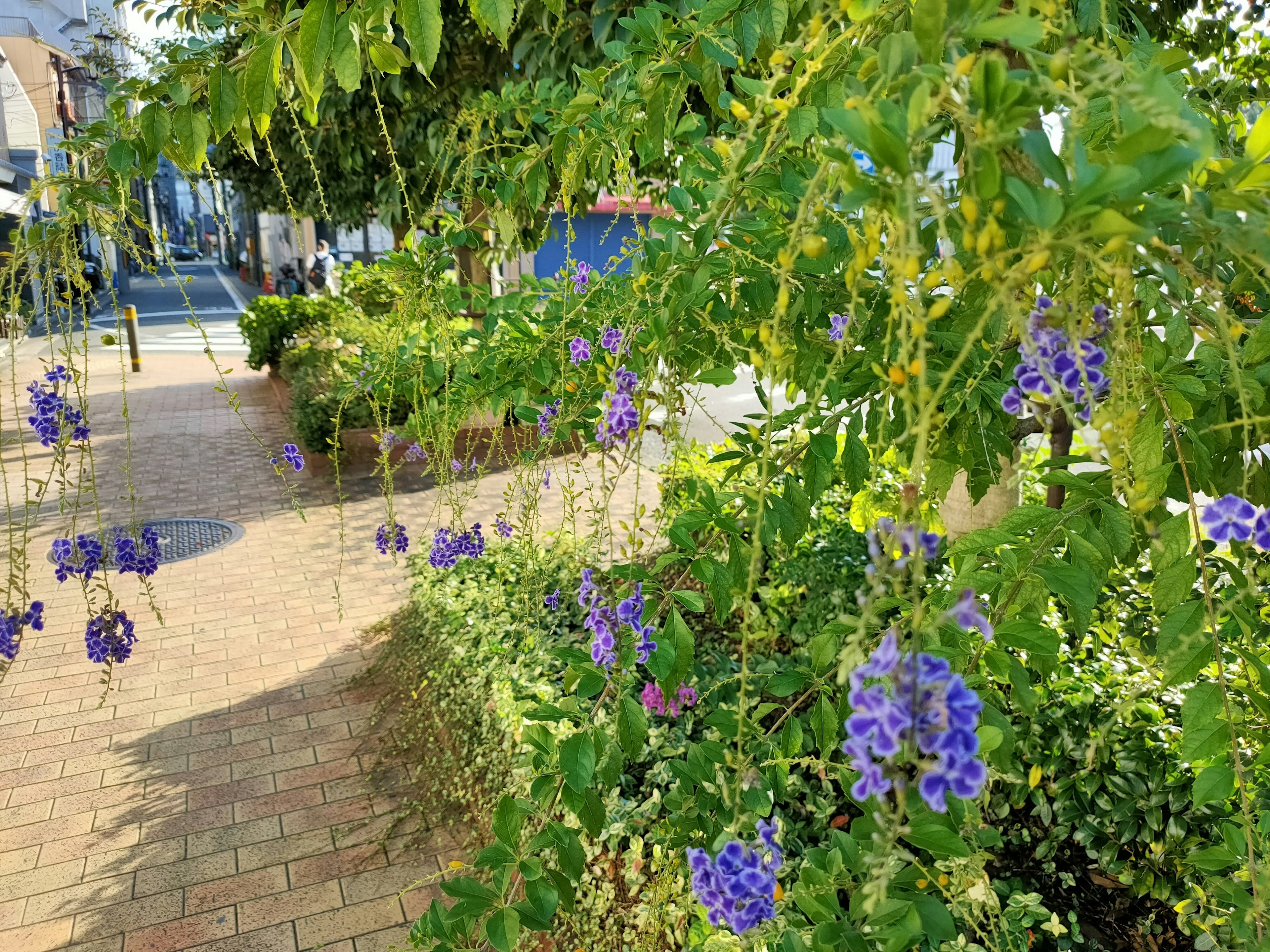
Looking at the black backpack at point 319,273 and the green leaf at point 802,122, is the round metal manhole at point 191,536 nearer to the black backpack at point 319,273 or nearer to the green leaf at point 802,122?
the green leaf at point 802,122

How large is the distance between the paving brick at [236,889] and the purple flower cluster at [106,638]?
3.10ft

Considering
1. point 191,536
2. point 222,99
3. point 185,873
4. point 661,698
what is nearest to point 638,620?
point 222,99

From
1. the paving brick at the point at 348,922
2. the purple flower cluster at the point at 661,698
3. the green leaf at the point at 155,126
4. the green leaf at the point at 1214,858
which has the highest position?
the green leaf at the point at 155,126

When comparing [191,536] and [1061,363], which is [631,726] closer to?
[1061,363]

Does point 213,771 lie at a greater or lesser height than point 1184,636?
lesser

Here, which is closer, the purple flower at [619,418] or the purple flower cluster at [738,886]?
the purple flower cluster at [738,886]

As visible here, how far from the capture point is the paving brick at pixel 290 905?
2.68m

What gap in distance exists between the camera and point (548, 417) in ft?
6.56

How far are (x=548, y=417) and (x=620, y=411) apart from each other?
1.82 ft

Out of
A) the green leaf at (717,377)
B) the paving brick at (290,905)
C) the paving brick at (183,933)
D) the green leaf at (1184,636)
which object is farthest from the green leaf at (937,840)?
the paving brick at (183,933)

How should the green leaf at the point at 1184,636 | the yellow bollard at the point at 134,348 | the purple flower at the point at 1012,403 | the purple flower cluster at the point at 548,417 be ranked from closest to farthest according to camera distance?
the purple flower at the point at 1012,403 → the green leaf at the point at 1184,636 → the purple flower cluster at the point at 548,417 → the yellow bollard at the point at 134,348

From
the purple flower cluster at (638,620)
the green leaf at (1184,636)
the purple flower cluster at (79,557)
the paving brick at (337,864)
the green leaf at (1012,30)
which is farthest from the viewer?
the paving brick at (337,864)

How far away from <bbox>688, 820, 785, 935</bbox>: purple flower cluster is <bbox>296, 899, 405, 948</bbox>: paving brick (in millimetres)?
1926

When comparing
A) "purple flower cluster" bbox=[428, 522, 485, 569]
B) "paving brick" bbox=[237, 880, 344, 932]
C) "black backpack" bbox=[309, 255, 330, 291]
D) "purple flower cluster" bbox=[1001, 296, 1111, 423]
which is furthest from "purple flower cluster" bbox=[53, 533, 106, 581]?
"black backpack" bbox=[309, 255, 330, 291]
